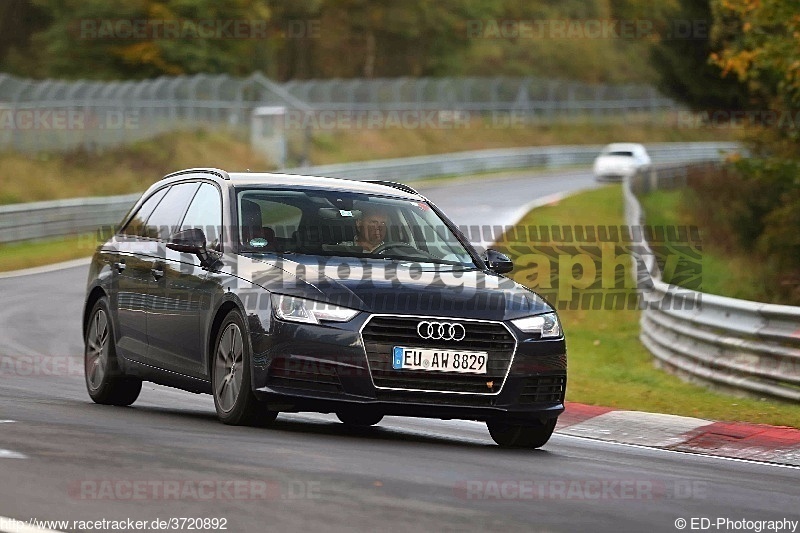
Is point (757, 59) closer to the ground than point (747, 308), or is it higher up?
higher up

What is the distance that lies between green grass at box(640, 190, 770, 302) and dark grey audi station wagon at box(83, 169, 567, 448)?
45.4 feet

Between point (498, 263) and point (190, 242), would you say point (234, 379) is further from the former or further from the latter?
point (498, 263)

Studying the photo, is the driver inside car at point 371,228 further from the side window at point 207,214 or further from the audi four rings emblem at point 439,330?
the audi four rings emblem at point 439,330

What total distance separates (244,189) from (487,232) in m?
24.3

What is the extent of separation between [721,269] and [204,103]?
2673cm

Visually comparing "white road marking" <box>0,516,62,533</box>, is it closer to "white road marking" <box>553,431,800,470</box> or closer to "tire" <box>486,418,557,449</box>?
"tire" <box>486,418,557,449</box>

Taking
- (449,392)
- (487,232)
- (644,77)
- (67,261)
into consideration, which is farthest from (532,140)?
(449,392)

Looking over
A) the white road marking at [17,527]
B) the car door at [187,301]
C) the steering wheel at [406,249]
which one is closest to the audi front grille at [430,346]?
the steering wheel at [406,249]

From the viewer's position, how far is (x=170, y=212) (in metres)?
11.9

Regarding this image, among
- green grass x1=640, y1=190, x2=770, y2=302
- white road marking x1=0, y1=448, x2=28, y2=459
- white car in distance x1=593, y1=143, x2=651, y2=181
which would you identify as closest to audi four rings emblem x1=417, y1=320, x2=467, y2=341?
white road marking x1=0, y1=448, x2=28, y2=459

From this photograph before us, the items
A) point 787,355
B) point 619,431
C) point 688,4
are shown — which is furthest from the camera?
point 688,4

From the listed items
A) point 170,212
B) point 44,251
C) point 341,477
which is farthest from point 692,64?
point 341,477

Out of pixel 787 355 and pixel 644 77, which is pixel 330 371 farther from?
pixel 644 77

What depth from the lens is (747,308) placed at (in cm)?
1488
